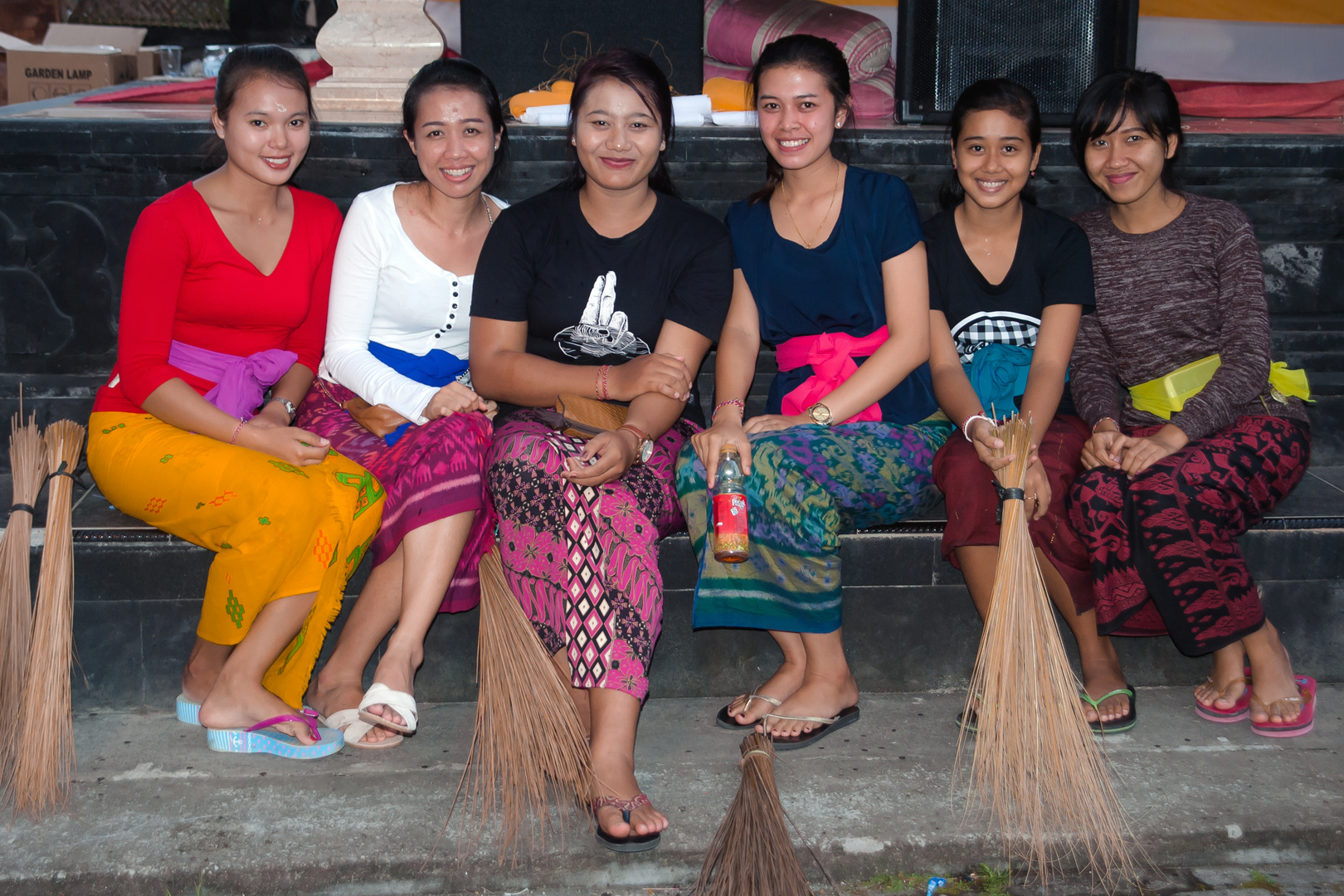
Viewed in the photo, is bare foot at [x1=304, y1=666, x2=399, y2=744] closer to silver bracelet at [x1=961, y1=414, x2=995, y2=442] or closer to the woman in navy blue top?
the woman in navy blue top

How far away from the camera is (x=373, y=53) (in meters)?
3.45

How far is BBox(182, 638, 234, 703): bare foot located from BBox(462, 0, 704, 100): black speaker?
228cm

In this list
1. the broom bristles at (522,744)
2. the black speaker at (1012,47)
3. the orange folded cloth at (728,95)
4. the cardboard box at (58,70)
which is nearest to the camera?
the broom bristles at (522,744)

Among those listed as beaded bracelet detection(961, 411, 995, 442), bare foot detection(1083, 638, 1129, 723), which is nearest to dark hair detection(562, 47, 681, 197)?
beaded bracelet detection(961, 411, 995, 442)

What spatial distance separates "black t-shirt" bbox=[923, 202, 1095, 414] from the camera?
2.63 meters

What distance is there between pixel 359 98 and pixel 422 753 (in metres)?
2.03

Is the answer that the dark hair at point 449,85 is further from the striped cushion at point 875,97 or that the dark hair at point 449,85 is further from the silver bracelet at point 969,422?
the striped cushion at point 875,97

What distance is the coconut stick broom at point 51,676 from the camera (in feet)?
7.10

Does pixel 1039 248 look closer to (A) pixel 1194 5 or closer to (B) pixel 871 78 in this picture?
(B) pixel 871 78

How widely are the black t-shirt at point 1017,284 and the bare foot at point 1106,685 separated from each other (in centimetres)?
61

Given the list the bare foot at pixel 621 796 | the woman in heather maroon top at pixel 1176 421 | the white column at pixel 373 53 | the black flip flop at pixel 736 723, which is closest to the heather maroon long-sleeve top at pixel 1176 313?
the woman in heather maroon top at pixel 1176 421

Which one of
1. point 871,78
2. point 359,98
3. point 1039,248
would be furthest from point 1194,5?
point 359,98

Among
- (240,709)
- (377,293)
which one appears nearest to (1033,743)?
(240,709)

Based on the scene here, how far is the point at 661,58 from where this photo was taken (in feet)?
12.9
